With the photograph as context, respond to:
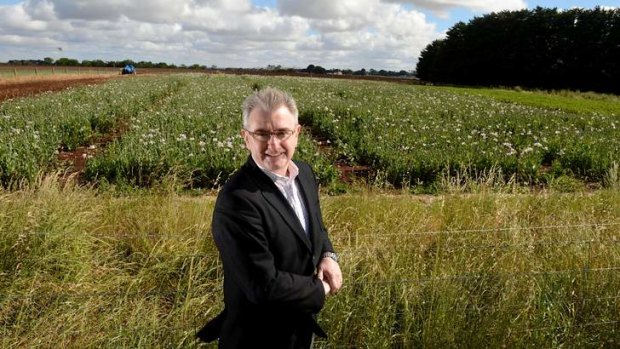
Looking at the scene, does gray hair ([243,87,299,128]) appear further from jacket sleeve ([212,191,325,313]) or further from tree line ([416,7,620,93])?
tree line ([416,7,620,93])

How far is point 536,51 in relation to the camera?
2694 inches

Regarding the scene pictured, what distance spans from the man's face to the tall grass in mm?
1811

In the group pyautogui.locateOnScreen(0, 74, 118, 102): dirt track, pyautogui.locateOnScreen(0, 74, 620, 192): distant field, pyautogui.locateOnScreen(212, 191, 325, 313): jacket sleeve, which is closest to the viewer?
pyautogui.locateOnScreen(212, 191, 325, 313): jacket sleeve

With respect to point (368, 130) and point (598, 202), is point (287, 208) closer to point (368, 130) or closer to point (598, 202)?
point (598, 202)

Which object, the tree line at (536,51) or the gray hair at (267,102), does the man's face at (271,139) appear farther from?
the tree line at (536,51)

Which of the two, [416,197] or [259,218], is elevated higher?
[259,218]

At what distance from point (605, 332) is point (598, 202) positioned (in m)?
3.35

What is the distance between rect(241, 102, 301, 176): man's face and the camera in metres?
2.14

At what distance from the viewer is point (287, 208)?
2.14 metres

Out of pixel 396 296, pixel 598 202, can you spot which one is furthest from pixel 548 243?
pixel 598 202

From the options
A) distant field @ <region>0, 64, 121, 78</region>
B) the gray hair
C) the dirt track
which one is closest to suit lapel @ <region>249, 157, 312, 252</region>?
the gray hair

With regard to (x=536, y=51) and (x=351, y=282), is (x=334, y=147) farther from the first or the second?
(x=536, y=51)

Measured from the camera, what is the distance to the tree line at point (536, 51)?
203 ft

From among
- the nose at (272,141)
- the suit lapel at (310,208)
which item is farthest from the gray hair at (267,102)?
the suit lapel at (310,208)
